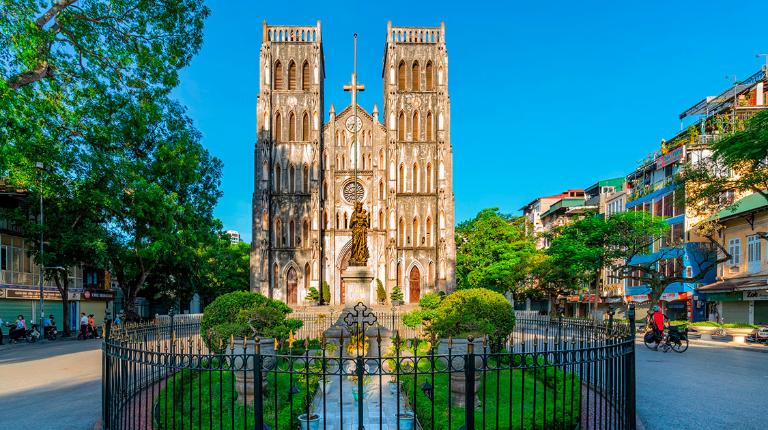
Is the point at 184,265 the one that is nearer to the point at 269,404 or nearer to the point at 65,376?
the point at 65,376

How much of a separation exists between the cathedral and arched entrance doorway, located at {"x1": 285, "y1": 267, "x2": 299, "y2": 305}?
0.27 ft

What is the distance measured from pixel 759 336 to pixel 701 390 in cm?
1300

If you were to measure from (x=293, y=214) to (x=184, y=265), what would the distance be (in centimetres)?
1237

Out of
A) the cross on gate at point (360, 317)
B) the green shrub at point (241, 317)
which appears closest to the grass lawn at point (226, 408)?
the green shrub at point (241, 317)

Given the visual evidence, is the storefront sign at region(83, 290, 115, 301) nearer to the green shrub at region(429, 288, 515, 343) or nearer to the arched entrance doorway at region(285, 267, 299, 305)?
the arched entrance doorway at region(285, 267, 299, 305)

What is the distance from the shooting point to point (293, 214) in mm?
43719

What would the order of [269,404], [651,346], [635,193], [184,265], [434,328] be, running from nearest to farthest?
[269,404] < [434,328] < [651,346] < [184,265] < [635,193]

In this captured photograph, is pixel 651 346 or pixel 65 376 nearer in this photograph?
pixel 65 376

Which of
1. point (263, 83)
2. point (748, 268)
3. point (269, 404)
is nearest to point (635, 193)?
point (748, 268)

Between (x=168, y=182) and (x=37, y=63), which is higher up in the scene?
(x=37, y=63)

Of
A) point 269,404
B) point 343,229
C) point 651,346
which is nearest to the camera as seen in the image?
point 269,404

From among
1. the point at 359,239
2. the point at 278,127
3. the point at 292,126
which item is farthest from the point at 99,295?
the point at 359,239

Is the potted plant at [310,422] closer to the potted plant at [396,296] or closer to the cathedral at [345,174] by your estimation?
the potted plant at [396,296]

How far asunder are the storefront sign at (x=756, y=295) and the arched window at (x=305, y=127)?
106 ft
